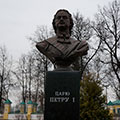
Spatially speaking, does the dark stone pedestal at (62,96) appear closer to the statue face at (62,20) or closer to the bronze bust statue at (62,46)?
the bronze bust statue at (62,46)

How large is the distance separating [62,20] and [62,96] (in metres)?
2.04

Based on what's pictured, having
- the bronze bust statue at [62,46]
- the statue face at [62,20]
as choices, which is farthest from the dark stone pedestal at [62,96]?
the statue face at [62,20]

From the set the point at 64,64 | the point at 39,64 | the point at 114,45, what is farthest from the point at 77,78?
the point at 39,64

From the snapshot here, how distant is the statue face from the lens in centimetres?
547

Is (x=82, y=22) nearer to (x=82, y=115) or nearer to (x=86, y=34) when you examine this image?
(x=86, y=34)

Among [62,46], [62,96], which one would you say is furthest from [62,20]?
[62,96]

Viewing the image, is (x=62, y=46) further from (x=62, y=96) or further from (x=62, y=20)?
(x=62, y=96)

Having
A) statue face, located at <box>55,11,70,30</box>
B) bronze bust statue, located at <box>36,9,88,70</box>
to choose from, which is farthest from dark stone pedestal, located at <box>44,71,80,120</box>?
statue face, located at <box>55,11,70,30</box>

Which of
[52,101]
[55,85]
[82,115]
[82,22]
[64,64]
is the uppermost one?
[82,22]

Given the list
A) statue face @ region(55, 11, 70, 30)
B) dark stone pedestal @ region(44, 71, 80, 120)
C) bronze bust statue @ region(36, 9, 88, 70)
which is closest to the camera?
dark stone pedestal @ region(44, 71, 80, 120)

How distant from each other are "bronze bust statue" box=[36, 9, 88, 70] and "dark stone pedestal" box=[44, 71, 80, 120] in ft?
1.61

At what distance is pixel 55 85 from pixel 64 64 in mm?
760

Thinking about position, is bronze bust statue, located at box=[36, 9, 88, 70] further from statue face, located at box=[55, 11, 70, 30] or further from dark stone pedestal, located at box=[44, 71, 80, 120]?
dark stone pedestal, located at box=[44, 71, 80, 120]

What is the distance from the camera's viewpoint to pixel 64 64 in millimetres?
5383
